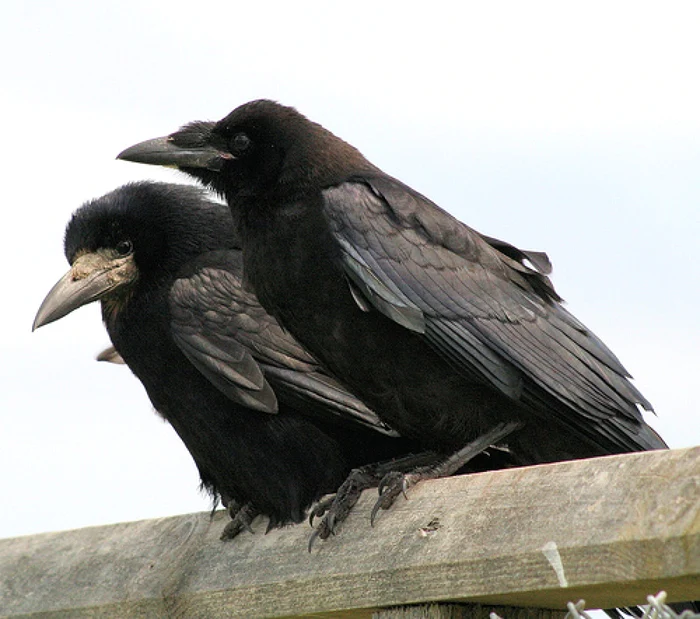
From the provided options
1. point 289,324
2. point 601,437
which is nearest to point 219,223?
point 289,324

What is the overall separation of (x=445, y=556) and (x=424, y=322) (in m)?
1.59

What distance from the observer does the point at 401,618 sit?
2.72 m

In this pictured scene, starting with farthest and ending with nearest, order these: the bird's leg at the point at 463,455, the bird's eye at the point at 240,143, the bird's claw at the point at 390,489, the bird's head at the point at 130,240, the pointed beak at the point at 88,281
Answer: the bird's head at the point at 130,240, the pointed beak at the point at 88,281, the bird's eye at the point at 240,143, the bird's leg at the point at 463,455, the bird's claw at the point at 390,489

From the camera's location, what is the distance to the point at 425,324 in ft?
13.7

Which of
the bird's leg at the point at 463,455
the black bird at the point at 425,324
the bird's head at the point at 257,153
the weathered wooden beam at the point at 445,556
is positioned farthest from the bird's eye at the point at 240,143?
the weathered wooden beam at the point at 445,556

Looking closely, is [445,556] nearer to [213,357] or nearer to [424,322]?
[424,322]

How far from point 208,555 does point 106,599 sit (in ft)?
1.09

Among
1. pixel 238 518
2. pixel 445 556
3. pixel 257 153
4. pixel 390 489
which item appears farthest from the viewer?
pixel 257 153

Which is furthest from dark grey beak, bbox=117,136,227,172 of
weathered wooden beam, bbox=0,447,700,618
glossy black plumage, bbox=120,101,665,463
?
weathered wooden beam, bbox=0,447,700,618

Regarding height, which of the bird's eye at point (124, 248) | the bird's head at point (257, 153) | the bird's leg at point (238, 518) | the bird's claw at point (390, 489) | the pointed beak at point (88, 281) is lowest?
the bird's leg at point (238, 518)

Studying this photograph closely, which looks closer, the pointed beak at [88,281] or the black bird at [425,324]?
the black bird at [425,324]

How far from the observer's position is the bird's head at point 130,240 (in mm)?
5430

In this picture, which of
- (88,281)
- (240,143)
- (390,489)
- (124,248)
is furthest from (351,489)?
(124,248)

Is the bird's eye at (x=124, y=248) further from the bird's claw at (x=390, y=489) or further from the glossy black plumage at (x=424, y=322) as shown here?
the bird's claw at (x=390, y=489)
